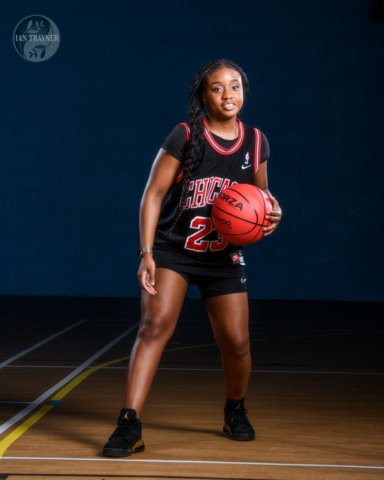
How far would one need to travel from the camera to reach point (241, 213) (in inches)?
133

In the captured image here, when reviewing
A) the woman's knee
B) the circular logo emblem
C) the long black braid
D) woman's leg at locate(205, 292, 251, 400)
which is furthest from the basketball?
the circular logo emblem

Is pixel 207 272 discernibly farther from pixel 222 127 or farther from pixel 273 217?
pixel 222 127

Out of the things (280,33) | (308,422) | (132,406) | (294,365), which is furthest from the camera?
(280,33)

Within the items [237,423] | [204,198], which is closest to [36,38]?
[204,198]

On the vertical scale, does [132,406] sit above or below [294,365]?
above

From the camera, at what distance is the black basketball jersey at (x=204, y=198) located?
3.51 m

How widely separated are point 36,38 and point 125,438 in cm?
823

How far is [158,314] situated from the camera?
3.49 metres

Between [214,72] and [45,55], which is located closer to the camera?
[214,72]

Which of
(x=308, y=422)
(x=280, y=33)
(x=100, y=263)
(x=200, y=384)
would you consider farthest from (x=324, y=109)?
(x=308, y=422)

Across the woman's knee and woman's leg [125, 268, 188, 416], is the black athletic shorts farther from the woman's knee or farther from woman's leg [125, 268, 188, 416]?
the woman's knee

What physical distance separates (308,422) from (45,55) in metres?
7.71

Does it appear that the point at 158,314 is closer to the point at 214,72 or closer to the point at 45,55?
the point at 214,72

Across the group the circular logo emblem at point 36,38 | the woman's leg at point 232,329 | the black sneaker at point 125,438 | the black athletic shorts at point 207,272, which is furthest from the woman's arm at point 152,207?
the circular logo emblem at point 36,38
